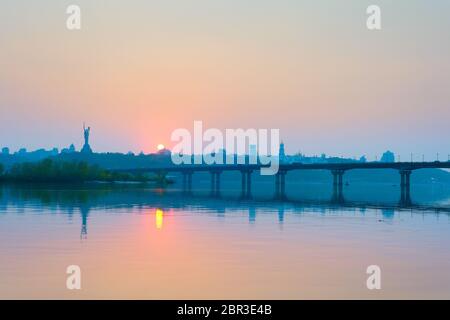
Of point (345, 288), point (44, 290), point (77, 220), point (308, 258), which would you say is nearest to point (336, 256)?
point (308, 258)

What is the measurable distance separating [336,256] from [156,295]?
1655cm

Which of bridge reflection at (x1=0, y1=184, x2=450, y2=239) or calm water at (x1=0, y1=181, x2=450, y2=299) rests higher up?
calm water at (x1=0, y1=181, x2=450, y2=299)

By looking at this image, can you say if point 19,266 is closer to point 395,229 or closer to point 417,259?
point 417,259

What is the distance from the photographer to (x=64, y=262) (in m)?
39.0

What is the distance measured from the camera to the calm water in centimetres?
3123

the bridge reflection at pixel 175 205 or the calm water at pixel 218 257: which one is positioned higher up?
the calm water at pixel 218 257

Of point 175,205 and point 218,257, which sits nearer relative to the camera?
point 218,257

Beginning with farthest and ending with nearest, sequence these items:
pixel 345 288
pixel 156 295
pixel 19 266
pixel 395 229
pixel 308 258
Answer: pixel 395 229
pixel 308 258
pixel 19 266
pixel 345 288
pixel 156 295

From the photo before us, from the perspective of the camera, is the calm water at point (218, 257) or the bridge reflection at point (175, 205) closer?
the calm water at point (218, 257)

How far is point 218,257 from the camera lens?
42.1 m

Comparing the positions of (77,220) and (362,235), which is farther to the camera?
(77,220)

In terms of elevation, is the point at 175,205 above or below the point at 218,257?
below

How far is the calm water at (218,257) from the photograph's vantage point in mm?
31234

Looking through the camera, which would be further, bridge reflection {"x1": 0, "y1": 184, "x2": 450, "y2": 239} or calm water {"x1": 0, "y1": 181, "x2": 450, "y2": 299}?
bridge reflection {"x1": 0, "y1": 184, "x2": 450, "y2": 239}
